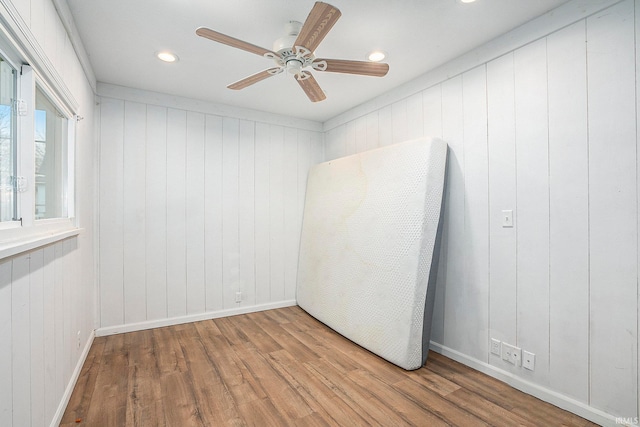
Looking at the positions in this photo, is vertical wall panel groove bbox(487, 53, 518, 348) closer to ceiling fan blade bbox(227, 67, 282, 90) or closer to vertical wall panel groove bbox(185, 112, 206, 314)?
ceiling fan blade bbox(227, 67, 282, 90)

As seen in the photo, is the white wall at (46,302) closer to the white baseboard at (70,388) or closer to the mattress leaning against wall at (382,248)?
the white baseboard at (70,388)

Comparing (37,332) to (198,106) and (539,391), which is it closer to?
(198,106)

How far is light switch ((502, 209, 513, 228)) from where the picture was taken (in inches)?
85.7

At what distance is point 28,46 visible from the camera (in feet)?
4.52

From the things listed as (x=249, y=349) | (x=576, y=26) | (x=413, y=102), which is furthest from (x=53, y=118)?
(x=576, y=26)

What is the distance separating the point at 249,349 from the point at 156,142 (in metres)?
2.34

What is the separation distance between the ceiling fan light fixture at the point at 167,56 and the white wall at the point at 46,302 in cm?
57

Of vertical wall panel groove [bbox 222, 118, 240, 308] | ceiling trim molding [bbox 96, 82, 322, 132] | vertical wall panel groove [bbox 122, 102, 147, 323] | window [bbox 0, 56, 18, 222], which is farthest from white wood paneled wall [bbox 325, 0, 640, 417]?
vertical wall panel groove [bbox 122, 102, 147, 323]

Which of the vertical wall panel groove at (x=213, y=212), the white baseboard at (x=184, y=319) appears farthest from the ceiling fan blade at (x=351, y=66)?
the white baseboard at (x=184, y=319)

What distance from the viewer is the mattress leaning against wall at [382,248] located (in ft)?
7.93

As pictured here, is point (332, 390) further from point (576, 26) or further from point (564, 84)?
point (576, 26)

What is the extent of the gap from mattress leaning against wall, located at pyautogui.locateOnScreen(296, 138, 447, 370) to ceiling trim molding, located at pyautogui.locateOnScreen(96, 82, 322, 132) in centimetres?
92

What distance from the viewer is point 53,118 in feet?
6.43

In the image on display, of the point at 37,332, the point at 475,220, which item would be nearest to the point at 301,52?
the point at 475,220
